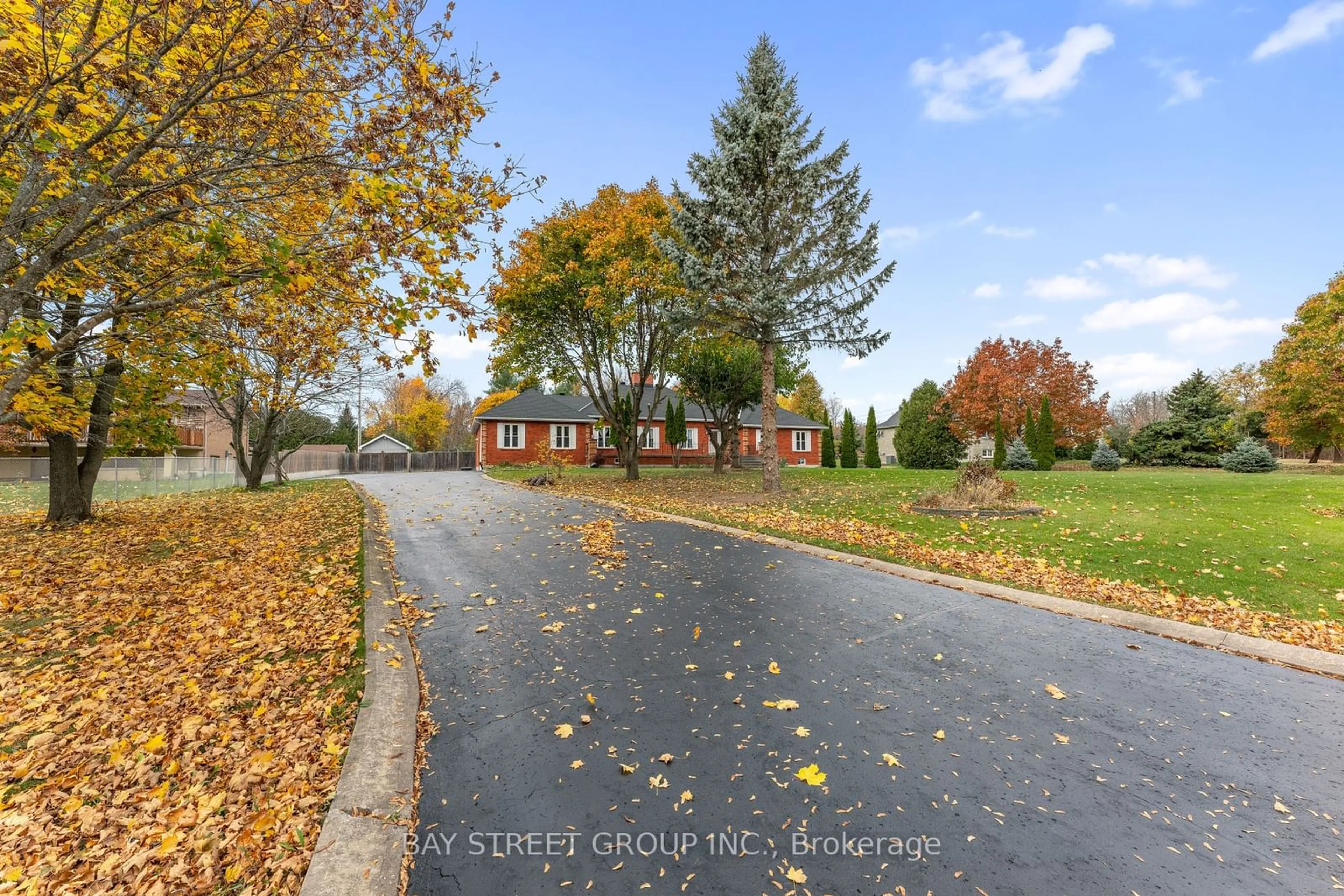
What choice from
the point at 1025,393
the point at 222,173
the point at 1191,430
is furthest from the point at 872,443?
the point at 222,173

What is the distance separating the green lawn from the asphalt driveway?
2.65 metres

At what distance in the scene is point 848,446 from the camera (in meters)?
33.3

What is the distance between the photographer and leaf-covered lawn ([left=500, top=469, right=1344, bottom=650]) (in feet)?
18.3

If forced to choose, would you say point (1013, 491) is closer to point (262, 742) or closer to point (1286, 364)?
point (262, 742)

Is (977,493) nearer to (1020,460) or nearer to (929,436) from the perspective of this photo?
Result: (1020,460)

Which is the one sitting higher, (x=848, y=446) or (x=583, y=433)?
(x=583, y=433)

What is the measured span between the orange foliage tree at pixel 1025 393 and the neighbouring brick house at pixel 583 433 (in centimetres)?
1100

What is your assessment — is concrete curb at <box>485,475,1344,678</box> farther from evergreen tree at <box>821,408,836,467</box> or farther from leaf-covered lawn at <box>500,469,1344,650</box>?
evergreen tree at <box>821,408,836,467</box>

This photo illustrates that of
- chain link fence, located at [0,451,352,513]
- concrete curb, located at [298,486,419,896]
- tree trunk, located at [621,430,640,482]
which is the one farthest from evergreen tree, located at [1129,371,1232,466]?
chain link fence, located at [0,451,352,513]

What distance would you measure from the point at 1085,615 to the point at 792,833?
4.63 meters

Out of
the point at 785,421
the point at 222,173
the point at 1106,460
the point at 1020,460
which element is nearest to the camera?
the point at 222,173

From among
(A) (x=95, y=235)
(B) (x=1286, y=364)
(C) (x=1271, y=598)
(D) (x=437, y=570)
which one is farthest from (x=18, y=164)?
(B) (x=1286, y=364)

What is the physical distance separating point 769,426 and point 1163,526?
26.4 ft

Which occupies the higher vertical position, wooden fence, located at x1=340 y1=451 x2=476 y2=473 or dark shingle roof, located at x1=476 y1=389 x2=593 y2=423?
dark shingle roof, located at x1=476 y1=389 x2=593 y2=423
